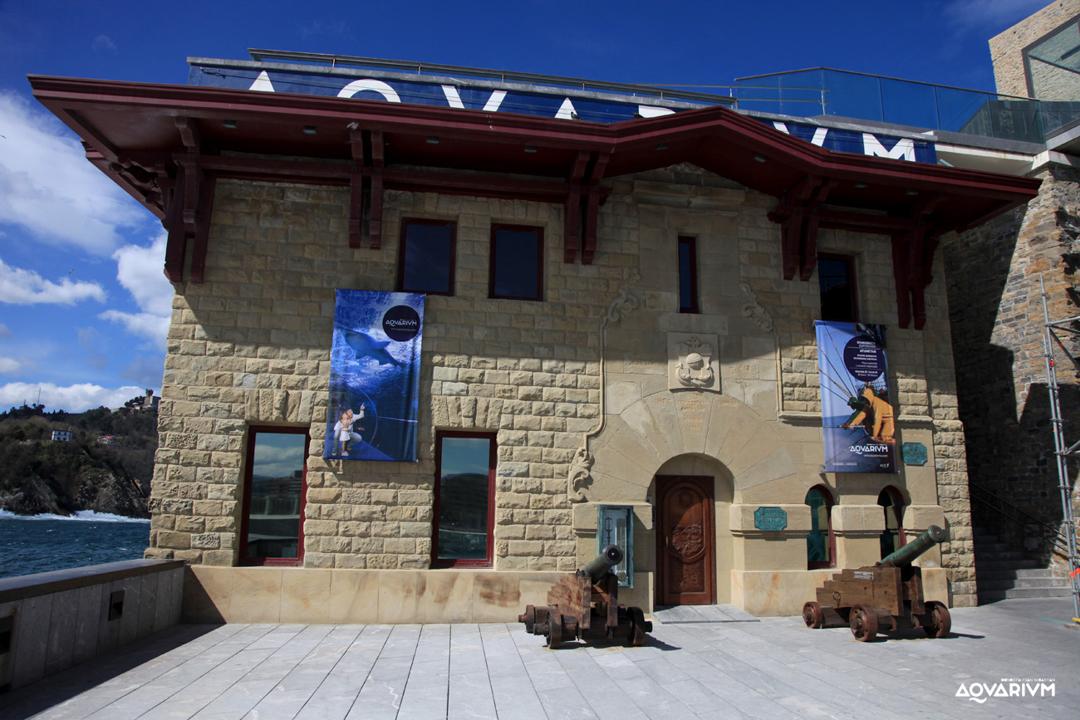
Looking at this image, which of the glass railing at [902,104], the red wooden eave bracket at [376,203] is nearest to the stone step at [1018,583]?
the glass railing at [902,104]

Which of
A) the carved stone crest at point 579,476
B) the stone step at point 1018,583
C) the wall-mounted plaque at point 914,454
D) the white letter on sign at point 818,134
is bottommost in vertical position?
the stone step at point 1018,583

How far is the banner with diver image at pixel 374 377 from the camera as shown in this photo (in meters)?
10.7

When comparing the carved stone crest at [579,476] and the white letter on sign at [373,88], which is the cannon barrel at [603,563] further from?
the white letter on sign at [373,88]

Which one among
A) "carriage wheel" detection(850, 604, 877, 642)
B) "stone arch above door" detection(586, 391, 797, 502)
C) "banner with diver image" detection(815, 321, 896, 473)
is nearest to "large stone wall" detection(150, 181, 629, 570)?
"stone arch above door" detection(586, 391, 797, 502)

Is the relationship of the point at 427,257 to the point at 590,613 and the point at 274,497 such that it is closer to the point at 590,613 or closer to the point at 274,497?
the point at 274,497

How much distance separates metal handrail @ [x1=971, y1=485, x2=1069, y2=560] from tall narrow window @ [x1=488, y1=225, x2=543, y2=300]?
37.1 feet

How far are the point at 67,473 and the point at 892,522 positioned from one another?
82.1m

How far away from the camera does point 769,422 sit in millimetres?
12031

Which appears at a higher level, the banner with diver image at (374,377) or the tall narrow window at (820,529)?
the banner with diver image at (374,377)

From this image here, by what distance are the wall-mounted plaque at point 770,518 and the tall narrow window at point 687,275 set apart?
12.3ft

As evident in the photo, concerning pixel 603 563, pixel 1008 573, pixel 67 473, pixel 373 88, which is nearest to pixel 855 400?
pixel 1008 573

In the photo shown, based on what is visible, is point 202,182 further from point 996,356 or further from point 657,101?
point 996,356

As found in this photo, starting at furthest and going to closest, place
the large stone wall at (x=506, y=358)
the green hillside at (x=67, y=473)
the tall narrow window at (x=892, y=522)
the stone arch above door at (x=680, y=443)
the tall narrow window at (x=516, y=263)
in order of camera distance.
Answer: the green hillside at (x=67, y=473), the tall narrow window at (x=892, y=522), the tall narrow window at (x=516, y=263), the stone arch above door at (x=680, y=443), the large stone wall at (x=506, y=358)

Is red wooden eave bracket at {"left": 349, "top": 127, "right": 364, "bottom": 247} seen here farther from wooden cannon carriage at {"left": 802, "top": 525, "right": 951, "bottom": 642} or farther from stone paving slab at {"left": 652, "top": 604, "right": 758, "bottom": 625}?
wooden cannon carriage at {"left": 802, "top": 525, "right": 951, "bottom": 642}
